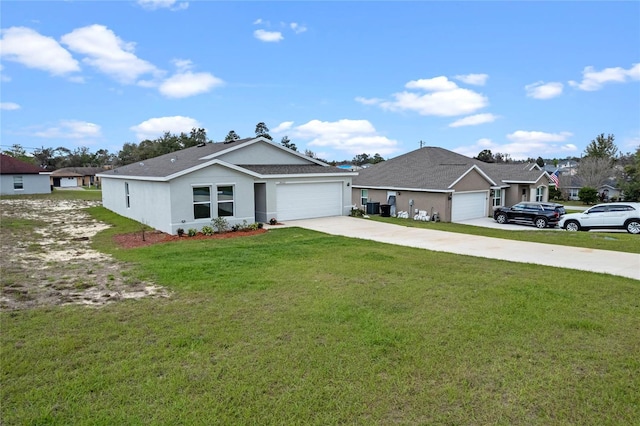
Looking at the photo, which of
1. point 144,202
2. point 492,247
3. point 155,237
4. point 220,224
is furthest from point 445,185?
point 144,202

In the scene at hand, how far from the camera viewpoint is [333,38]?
2250cm

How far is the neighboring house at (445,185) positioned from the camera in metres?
24.0

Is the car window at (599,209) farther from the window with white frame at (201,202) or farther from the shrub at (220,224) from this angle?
the window with white frame at (201,202)

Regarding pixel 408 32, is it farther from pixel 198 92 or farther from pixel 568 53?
pixel 198 92

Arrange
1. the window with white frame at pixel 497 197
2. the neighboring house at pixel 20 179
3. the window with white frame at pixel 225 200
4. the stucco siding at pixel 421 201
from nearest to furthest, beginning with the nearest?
the window with white frame at pixel 225 200, the stucco siding at pixel 421 201, the window with white frame at pixel 497 197, the neighboring house at pixel 20 179

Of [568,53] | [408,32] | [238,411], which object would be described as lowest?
[238,411]

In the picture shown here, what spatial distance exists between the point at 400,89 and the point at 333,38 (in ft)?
33.4

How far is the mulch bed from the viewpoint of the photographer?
47.0ft

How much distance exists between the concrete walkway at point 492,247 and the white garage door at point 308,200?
1.68 meters

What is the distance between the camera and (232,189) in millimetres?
18188

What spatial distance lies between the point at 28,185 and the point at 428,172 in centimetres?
4118

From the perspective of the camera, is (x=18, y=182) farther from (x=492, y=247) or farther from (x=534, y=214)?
(x=534, y=214)

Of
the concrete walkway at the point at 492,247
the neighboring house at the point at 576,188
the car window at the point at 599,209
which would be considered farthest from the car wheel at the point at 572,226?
the neighboring house at the point at 576,188

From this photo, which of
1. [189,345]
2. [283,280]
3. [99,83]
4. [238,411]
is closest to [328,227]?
[283,280]
